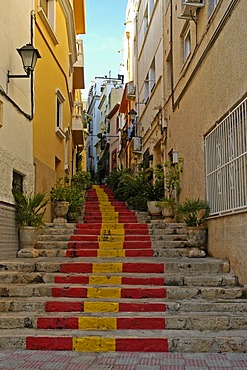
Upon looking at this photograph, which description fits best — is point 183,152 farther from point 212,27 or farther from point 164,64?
point 164,64

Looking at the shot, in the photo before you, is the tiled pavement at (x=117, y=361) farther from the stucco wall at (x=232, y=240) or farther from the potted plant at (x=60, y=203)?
the potted plant at (x=60, y=203)

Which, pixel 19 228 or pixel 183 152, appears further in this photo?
pixel 183 152

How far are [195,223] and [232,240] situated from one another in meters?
1.70

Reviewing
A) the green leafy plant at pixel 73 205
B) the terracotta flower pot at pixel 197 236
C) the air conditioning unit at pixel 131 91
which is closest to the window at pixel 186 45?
the green leafy plant at pixel 73 205

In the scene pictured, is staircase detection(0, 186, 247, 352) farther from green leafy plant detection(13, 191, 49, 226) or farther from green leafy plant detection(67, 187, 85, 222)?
green leafy plant detection(67, 187, 85, 222)

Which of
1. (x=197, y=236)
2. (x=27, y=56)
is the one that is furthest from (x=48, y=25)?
(x=197, y=236)

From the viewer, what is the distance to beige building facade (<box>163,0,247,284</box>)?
Result: 632cm

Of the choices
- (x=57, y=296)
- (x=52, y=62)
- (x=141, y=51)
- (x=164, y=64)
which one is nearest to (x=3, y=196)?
(x=57, y=296)

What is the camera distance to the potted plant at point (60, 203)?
1105 cm

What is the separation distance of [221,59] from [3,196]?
4.35m

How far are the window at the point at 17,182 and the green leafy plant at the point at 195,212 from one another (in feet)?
10.6

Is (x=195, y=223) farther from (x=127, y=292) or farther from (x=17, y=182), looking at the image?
(x=17, y=182)

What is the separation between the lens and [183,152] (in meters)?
10.4

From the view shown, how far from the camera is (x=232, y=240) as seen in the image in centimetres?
661
